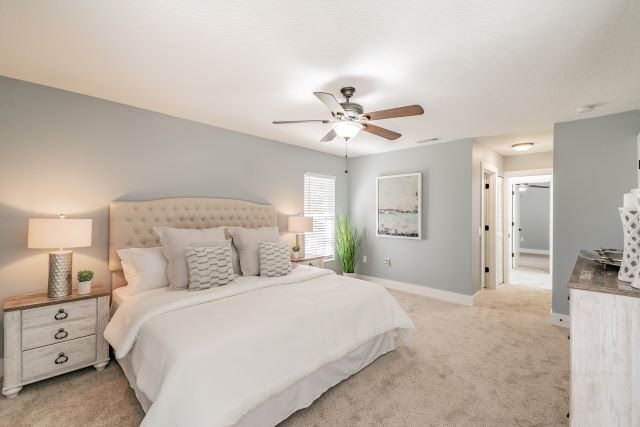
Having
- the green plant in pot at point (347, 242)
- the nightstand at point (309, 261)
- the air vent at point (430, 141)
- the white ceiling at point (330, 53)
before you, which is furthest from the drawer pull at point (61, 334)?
the air vent at point (430, 141)

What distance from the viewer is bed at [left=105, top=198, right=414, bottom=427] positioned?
1602 millimetres

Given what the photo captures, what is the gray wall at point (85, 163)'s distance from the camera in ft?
8.44

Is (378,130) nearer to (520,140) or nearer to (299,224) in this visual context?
(299,224)

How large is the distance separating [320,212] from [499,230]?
3411 millimetres

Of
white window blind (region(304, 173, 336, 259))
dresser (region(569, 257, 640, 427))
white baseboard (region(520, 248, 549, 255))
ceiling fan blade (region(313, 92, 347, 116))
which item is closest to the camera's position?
dresser (region(569, 257, 640, 427))

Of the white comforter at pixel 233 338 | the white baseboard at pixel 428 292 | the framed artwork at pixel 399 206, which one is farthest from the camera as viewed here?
the framed artwork at pixel 399 206

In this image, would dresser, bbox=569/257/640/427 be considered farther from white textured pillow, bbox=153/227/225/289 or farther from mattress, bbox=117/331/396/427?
white textured pillow, bbox=153/227/225/289

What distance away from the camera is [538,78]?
2.46 m

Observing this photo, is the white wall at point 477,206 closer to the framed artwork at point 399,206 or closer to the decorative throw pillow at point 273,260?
the framed artwork at point 399,206

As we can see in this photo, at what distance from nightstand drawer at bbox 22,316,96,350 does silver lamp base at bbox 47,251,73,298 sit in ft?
0.84

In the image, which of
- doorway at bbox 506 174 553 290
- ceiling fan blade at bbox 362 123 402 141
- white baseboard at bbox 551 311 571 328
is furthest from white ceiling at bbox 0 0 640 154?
doorway at bbox 506 174 553 290

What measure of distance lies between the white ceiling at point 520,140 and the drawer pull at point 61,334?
5352mm

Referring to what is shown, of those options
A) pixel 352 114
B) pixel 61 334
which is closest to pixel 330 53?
pixel 352 114

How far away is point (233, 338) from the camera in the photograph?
1781 millimetres
